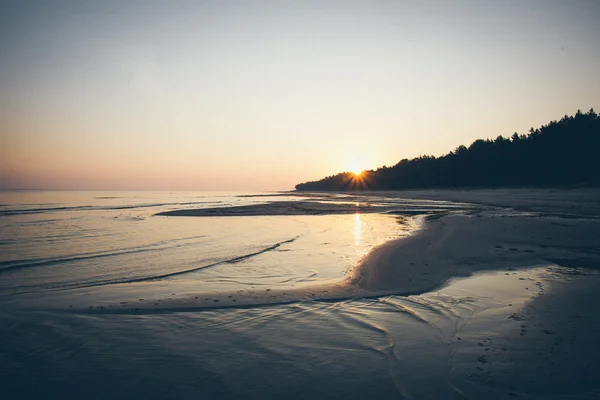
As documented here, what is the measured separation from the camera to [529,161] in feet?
213

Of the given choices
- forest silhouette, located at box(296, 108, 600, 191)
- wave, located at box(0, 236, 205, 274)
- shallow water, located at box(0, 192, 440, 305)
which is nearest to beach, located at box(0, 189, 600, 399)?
shallow water, located at box(0, 192, 440, 305)

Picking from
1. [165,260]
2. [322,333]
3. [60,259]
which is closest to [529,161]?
[165,260]

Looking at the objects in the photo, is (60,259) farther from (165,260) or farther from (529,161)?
(529,161)

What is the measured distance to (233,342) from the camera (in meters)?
5.16

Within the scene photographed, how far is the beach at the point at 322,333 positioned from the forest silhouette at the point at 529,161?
184 ft

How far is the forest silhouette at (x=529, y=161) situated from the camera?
184ft

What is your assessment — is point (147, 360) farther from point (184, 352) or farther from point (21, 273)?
point (21, 273)

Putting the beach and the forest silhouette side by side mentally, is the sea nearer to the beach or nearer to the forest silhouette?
the beach

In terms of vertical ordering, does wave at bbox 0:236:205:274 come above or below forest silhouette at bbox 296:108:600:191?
below

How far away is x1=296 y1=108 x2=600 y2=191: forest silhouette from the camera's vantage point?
56.2 metres

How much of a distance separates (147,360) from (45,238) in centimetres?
1746

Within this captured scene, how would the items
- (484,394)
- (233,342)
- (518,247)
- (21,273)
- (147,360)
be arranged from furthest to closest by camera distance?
(518,247) → (21,273) → (233,342) → (147,360) → (484,394)

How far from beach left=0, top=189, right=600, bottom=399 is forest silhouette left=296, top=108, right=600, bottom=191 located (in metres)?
56.2

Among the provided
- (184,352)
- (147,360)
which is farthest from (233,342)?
(147,360)
